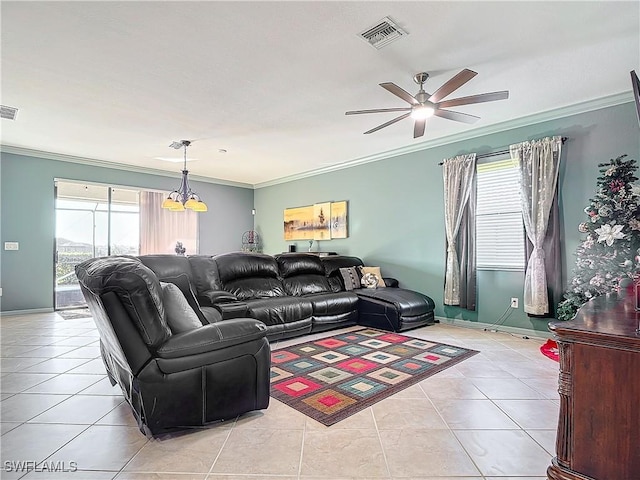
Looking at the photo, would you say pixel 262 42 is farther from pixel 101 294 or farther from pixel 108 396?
pixel 108 396

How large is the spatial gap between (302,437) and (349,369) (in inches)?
44.9

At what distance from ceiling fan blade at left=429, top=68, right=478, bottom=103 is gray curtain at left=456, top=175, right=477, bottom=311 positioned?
82.8 inches

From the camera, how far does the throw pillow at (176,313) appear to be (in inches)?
83.4

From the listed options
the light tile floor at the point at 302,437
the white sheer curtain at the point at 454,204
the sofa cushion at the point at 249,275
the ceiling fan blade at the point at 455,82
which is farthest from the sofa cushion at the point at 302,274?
the ceiling fan blade at the point at 455,82

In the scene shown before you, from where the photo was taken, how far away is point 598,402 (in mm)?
1393

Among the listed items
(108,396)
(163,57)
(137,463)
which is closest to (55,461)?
(137,463)

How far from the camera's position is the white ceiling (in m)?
2.35

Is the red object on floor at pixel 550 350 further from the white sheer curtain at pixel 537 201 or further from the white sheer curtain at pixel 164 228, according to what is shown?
the white sheer curtain at pixel 164 228

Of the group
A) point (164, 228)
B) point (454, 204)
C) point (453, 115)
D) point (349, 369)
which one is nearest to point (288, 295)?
point (349, 369)

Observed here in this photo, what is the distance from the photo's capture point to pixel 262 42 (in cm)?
267

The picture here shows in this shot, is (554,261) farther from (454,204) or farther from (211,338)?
(211,338)

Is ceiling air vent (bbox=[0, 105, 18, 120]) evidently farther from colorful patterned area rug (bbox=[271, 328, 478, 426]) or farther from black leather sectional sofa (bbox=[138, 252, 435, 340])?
colorful patterned area rug (bbox=[271, 328, 478, 426])

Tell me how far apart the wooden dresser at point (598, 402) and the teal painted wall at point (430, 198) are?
303cm

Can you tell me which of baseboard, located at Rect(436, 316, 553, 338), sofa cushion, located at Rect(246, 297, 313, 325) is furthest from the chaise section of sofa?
sofa cushion, located at Rect(246, 297, 313, 325)
